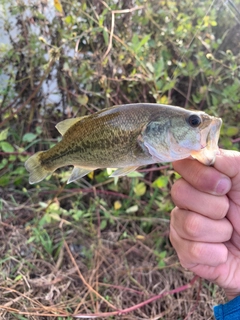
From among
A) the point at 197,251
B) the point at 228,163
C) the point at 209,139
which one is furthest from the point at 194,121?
the point at 197,251

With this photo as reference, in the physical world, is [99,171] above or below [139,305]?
above

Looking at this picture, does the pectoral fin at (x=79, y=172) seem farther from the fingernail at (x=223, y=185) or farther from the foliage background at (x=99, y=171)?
the foliage background at (x=99, y=171)

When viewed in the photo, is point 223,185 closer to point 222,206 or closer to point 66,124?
point 222,206

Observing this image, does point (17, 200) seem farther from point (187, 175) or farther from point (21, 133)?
point (187, 175)

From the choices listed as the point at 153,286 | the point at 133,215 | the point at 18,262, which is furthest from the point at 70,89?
the point at 153,286

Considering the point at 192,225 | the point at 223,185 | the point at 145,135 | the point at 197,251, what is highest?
the point at 145,135

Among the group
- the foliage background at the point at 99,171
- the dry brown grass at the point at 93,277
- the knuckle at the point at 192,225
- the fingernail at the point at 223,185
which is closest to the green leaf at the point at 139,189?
the foliage background at the point at 99,171
